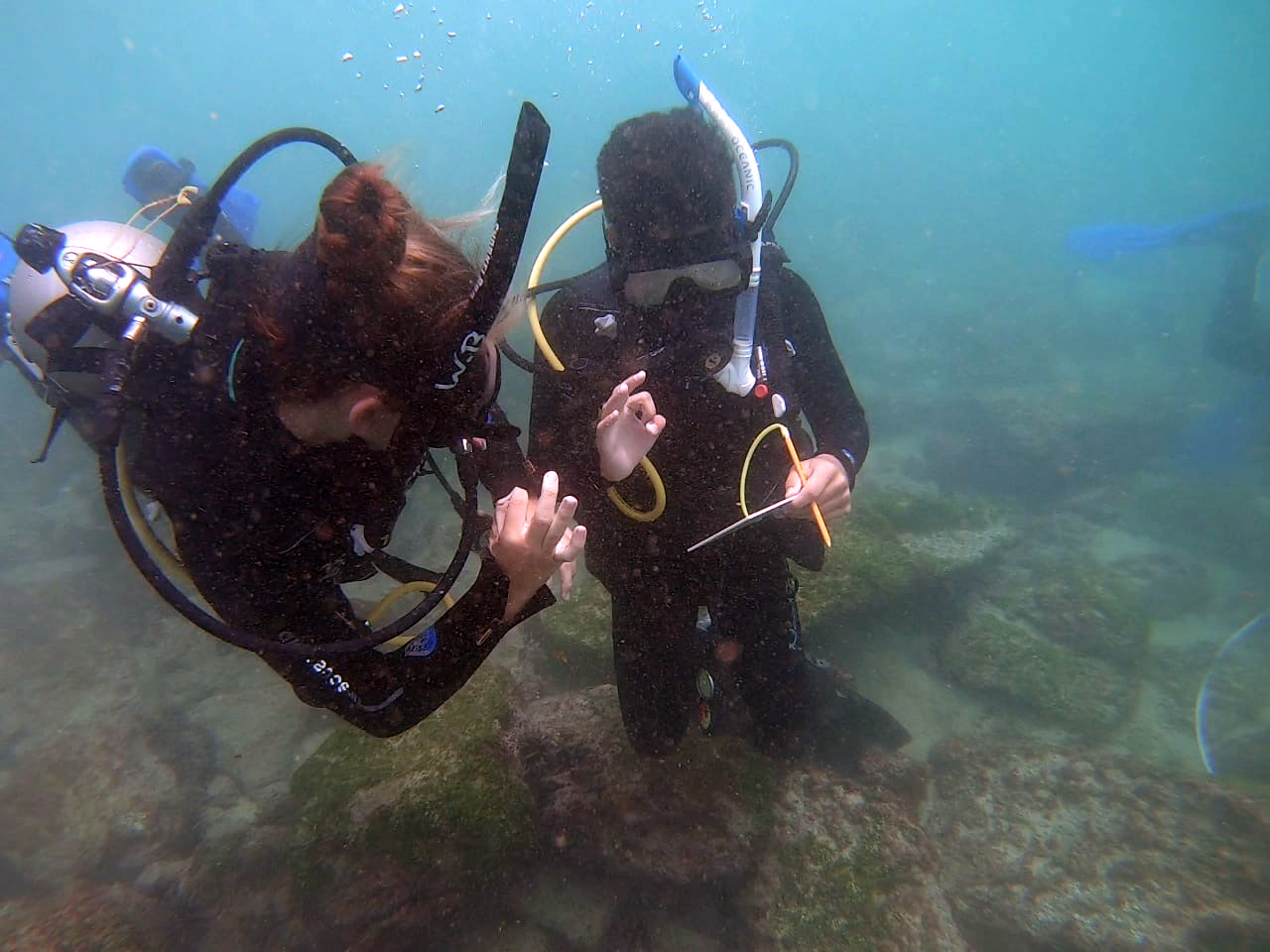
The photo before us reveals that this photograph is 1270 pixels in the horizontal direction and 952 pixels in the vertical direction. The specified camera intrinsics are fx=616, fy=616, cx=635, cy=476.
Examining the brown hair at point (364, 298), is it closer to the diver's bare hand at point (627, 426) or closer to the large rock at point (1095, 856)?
the diver's bare hand at point (627, 426)

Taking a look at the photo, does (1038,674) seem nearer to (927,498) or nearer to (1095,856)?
(1095,856)

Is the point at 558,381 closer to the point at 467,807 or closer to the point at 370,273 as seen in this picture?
the point at 370,273

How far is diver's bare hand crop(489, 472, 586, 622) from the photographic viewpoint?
1.91 meters

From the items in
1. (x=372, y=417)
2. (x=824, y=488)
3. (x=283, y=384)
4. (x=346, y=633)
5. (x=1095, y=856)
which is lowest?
(x=1095, y=856)

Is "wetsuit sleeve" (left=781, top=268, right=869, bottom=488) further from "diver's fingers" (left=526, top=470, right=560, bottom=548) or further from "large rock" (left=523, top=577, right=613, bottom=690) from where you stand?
"large rock" (left=523, top=577, right=613, bottom=690)

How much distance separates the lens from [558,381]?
128 inches

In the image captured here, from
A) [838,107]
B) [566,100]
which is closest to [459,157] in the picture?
[566,100]

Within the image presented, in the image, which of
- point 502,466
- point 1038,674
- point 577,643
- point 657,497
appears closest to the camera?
point 502,466

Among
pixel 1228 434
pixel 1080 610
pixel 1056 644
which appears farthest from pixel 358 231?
pixel 1228 434

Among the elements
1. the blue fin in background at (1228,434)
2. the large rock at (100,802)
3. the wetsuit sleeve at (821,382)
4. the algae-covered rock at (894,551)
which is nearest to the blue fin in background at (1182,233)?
the blue fin in background at (1228,434)

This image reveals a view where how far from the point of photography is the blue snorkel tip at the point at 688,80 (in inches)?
118

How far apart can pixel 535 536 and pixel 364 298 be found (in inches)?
32.9

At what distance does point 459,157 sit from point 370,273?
8072 cm

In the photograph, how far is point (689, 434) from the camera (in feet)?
10.8
